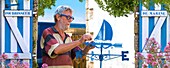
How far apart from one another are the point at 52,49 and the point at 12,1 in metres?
0.73

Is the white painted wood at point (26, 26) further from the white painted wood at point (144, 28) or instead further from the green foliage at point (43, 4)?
the white painted wood at point (144, 28)

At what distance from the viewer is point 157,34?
17.1ft

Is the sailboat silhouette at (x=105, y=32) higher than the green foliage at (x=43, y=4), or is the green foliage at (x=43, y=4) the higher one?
the green foliage at (x=43, y=4)

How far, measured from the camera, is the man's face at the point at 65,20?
5277 mm

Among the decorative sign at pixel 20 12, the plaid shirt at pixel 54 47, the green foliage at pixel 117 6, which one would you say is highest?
the green foliage at pixel 117 6

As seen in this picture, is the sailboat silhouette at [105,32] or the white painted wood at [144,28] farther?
the sailboat silhouette at [105,32]

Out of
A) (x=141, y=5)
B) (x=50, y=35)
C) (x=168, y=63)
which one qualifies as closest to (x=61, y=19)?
(x=50, y=35)

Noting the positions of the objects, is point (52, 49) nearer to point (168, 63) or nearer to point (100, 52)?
point (100, 52)

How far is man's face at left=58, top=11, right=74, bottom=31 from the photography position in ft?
17.3

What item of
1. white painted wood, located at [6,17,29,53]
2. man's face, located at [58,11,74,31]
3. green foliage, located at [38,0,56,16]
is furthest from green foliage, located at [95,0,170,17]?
white painted wood, located at [6,17,29,53]

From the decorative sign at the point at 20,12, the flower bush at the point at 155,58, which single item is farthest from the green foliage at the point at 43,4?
the flower bush at the point at 155,58

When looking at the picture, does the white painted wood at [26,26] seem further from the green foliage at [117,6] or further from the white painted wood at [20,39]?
the green foliage at [117,6]

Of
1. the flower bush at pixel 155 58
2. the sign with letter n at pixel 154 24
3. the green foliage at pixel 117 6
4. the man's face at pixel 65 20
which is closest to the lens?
the flower bush at pixel 155 58

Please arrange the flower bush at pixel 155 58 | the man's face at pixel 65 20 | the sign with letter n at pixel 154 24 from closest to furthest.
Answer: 1. the flower bush at pixel 155 58
2. the sign with letter n at pixel 154 24
3. the man's face at pixel 65 20
